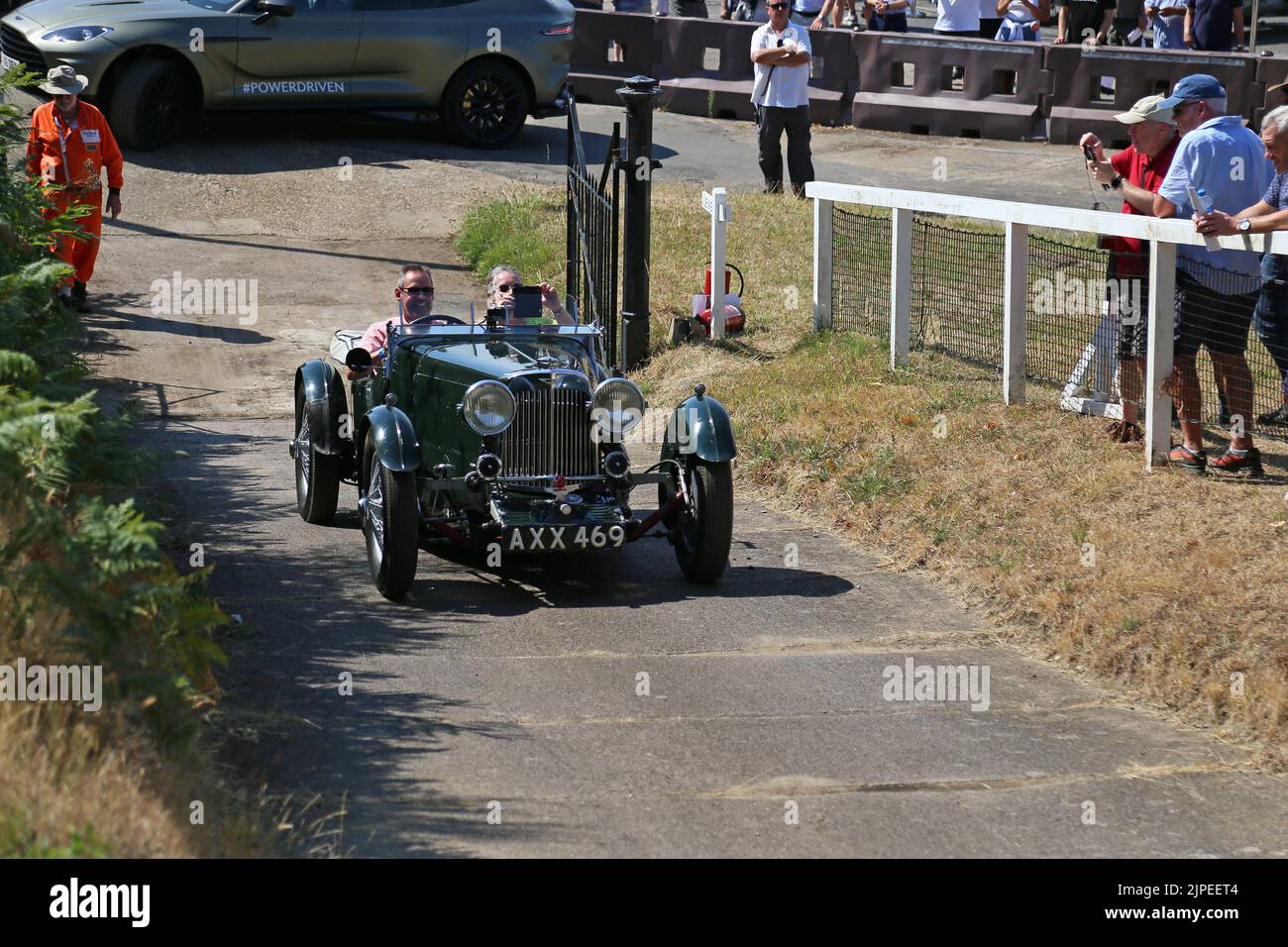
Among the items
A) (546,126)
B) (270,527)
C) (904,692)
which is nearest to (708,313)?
(270,527)

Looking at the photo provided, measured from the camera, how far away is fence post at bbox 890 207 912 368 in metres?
11.4

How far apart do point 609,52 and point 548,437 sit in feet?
47.3

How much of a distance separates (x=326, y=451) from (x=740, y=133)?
39.9 feet

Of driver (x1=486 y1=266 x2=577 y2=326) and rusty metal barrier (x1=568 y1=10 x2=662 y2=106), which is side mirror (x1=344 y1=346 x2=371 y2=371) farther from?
rusty metal barrier (x1=568 y1=10 x2=662 y2=106)

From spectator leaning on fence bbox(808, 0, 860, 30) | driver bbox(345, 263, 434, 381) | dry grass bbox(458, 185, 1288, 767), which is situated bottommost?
dry grass bbox(458, 185, 1288, 767)

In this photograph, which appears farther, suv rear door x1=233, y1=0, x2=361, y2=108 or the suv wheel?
suv rear door x1=233, y1=0, x2=361, y2=108

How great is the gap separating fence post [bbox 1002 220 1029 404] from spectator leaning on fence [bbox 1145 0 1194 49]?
11631mm

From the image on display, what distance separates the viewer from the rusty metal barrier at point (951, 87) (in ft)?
65.5

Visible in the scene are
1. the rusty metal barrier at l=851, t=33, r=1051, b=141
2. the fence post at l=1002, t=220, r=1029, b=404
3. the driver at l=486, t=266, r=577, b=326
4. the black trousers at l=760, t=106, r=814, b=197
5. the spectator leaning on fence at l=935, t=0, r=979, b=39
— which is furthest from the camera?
the spectator leaning on fence at l=935, t=0, r=979, b=39

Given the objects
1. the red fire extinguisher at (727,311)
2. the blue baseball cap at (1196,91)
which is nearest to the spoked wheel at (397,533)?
the blue baseball cap at (1196,91)

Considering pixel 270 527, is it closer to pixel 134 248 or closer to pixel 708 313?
pixel 708 313

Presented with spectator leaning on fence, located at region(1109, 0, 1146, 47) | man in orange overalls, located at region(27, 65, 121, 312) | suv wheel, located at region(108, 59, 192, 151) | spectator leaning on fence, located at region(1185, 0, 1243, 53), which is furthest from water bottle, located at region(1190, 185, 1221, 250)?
spectator leaning on fence, located at region(1109, 0, 1146, 47)

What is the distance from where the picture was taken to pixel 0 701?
5160 millimetres

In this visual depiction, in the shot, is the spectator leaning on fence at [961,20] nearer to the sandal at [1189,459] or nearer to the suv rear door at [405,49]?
the suv rear door at [405,49]
